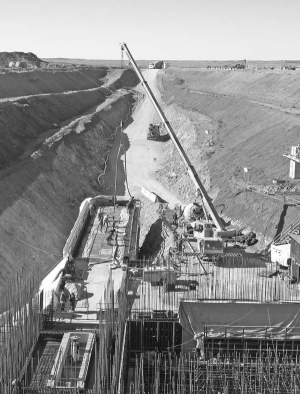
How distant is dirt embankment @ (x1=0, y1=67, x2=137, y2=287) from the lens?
95.6ft

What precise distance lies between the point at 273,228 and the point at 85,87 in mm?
71569

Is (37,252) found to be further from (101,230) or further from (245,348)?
(245,348)

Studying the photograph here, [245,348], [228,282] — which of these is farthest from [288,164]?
[245,348]

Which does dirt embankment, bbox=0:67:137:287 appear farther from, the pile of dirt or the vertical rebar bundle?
the vertical rebar bundle

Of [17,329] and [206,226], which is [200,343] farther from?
[206,226]

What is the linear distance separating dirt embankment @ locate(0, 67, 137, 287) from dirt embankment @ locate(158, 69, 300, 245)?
6.85 metres

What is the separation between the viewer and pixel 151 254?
30594mm

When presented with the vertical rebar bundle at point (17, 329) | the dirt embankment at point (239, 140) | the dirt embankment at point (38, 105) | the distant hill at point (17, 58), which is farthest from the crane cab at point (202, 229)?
the distant hill at point (17, 58)

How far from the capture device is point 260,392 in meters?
14.7

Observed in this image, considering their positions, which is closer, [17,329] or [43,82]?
[17,329]

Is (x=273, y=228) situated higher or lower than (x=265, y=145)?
lower

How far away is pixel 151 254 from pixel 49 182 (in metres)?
11.6

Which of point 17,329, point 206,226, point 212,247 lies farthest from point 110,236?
point 17,329

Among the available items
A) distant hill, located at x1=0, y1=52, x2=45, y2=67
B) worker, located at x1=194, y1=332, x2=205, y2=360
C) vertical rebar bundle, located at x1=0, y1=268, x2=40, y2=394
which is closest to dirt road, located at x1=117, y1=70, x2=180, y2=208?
worker, located at x1=194, y1=332, x2=205, y2=360
